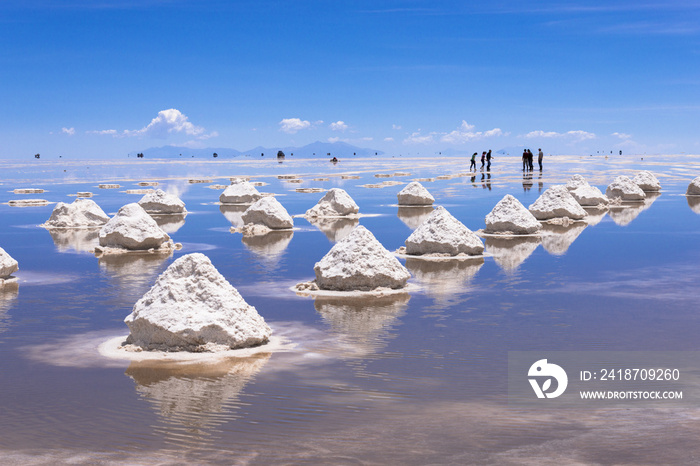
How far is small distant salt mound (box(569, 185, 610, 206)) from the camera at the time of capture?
37.0m

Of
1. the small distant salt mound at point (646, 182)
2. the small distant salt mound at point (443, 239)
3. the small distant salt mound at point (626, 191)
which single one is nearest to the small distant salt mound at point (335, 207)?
the small distant salt mound at point (443, 239)

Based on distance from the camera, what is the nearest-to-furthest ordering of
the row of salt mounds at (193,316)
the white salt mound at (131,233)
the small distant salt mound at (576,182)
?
the row of salt mounds at (193,316), the white salt mound at (131,233), the small distant salt mound at (576,182)

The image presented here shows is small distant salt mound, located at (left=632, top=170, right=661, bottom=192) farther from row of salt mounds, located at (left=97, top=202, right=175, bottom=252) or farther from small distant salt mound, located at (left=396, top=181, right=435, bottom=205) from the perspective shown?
row of salt mounds, located at (left=97, top=202, right=175, bottom=252)

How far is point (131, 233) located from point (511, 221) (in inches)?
438

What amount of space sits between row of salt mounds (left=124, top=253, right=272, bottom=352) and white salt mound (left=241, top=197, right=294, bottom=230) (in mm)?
15835

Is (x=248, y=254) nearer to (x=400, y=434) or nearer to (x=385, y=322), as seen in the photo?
(x=385, y=322)

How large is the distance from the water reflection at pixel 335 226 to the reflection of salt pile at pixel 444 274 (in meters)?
6.01

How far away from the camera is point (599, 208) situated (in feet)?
120

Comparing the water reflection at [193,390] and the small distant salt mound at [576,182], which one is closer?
the water reflection at [193,390]

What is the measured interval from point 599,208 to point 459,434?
3072cm

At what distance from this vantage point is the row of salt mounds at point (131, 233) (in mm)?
22094

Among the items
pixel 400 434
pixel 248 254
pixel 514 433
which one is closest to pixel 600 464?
pixel 514 433

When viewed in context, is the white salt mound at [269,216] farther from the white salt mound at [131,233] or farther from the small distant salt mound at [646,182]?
the small distant salt mound at [646,182]

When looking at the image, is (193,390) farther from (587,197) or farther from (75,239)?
(587,197)
